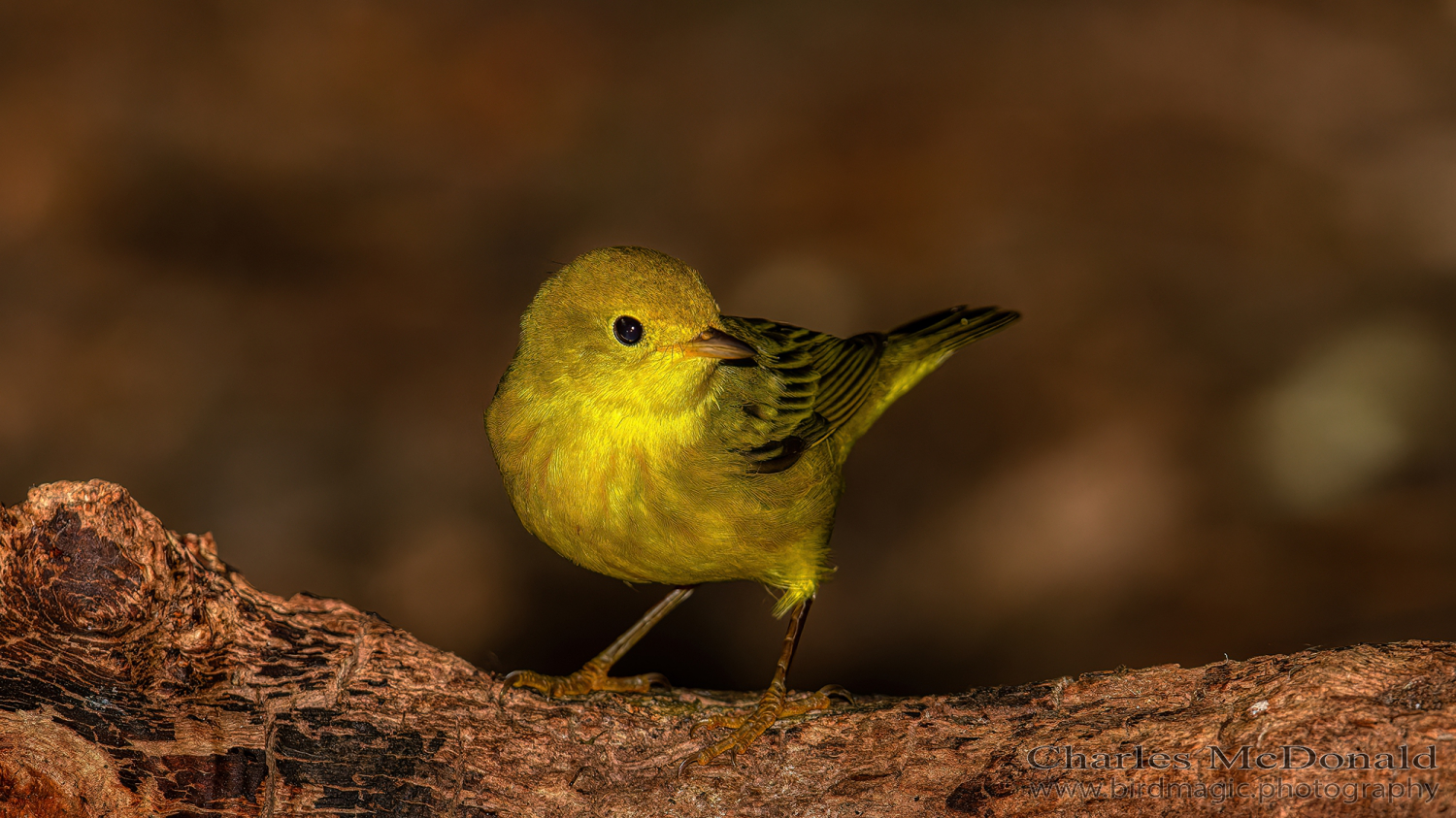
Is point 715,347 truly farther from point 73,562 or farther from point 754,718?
point 73,562

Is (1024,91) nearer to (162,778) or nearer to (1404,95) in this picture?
(1404,95)

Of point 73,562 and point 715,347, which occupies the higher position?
point 715,347

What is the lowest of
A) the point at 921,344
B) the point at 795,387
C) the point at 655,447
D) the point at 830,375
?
the point at 655,447

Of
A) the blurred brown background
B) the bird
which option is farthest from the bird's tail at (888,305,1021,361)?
the blurred brown background

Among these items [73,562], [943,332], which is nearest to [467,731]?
[73,562]

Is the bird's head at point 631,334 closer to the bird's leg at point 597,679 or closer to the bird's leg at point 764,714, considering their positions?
the bird's leg at point 764,714

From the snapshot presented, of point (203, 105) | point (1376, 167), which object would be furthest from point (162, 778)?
point (1376, 167)

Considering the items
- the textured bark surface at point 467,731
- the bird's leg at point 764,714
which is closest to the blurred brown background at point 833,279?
the bird's leg at point 764,714
